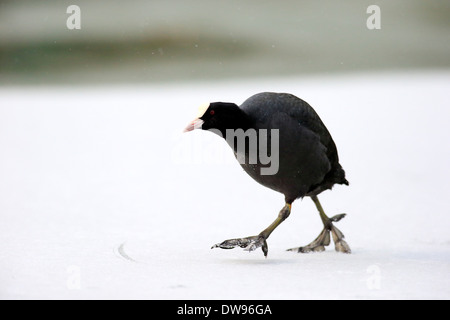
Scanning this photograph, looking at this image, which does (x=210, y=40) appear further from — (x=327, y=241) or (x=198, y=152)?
(x=327, y=241)

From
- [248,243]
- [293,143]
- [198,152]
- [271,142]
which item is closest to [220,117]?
[271,142]

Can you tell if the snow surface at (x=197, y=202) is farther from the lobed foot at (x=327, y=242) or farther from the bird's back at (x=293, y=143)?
the bird's back at (x=293, y=143)

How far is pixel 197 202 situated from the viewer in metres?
5.97

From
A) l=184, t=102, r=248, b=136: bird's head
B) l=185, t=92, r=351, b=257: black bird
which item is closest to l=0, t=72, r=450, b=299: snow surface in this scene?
l=185, t=92, r=351, b=257: black bird

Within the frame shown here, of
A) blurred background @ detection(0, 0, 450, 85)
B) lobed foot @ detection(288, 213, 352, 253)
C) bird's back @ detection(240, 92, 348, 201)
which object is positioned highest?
blurred background @ detection(0, 0, 450, 85)

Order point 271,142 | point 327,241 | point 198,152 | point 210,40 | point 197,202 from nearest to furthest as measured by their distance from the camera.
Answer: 1. point 271,142
2. point 327,241
3. point 197,202
4. point 198,152
5. point 210,40

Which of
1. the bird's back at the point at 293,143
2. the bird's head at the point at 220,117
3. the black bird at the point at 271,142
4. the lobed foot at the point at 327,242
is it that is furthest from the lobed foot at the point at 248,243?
the bird's head at the point at 220,117

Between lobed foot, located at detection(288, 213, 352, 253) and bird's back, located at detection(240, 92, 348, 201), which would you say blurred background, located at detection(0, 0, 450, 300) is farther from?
bird's back, located at detection(240, 92, 348, 201)

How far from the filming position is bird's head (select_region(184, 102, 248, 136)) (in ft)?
13.6

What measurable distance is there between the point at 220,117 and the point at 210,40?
40.2 ft

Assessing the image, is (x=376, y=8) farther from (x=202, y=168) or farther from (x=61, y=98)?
(x=202, y=168)

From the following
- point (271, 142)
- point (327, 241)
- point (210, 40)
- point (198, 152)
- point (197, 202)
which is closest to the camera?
point (271, 142)

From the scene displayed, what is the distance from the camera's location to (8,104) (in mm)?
10609

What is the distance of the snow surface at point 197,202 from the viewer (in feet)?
12.2
